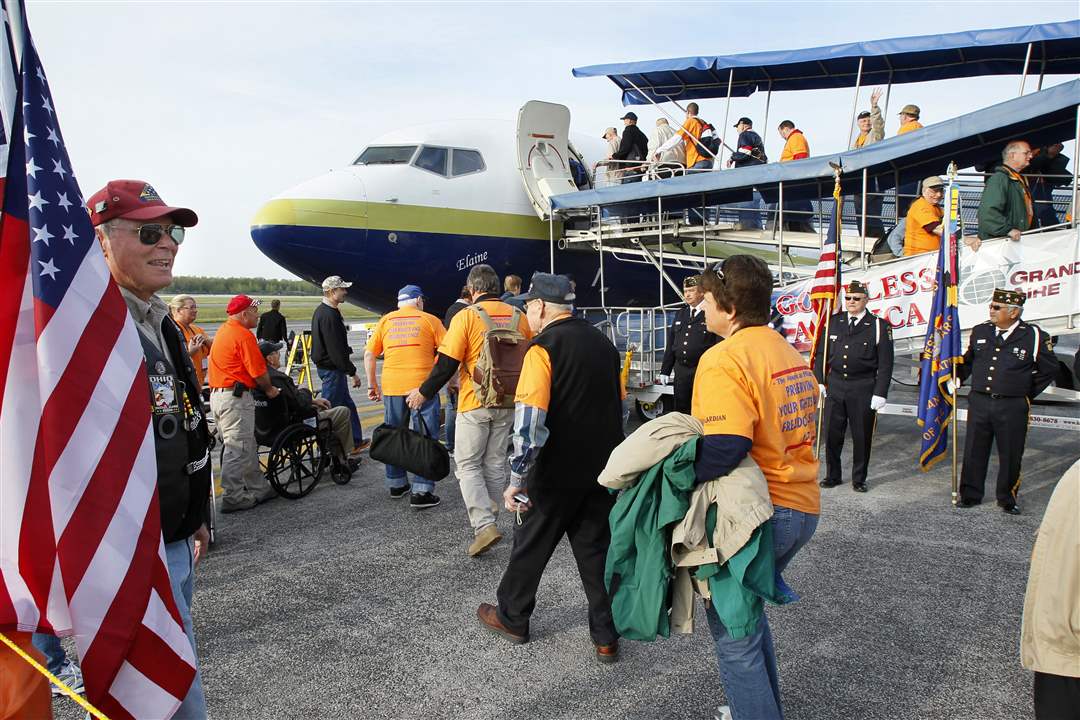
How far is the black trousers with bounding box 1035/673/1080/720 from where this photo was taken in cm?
180

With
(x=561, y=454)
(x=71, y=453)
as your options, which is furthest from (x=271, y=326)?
(x=71, y=453)

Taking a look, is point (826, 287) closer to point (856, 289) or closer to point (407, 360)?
point (856, 289)

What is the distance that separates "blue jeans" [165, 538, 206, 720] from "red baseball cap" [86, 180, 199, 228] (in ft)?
3.44

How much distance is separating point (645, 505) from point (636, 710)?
43.0 inches

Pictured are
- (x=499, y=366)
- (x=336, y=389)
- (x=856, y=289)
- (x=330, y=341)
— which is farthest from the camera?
(x=336, y=389)

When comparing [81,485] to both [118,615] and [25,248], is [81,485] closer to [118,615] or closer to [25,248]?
[118,615]

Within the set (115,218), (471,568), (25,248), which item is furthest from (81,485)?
(471,568)

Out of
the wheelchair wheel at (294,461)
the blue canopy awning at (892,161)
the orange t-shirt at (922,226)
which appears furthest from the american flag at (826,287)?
the wheelchair wheel at (294,461)

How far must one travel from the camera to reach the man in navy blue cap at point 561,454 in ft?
11.3

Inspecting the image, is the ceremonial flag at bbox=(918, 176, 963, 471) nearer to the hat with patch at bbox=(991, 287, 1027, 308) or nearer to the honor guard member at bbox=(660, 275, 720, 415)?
the hat with patch at bbox=(991, 287, 1027, 308)

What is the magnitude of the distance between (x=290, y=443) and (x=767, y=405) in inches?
193

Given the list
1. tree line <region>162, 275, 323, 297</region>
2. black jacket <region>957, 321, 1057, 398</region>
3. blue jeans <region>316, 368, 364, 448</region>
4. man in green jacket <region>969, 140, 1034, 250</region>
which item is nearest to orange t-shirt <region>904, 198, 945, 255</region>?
man in green jacket <region>969, 140, 1034, 250</region>

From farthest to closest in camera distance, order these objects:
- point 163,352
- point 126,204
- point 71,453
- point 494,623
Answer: point 494,623, point 163,352, point 126,204, point 71,453

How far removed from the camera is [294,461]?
632 cm
